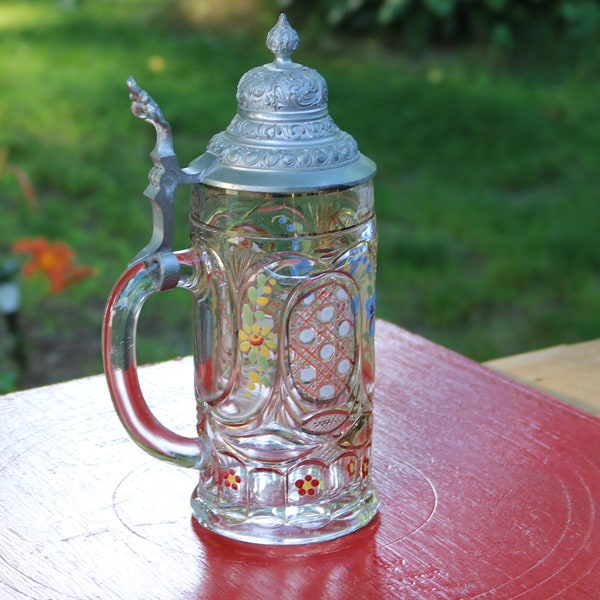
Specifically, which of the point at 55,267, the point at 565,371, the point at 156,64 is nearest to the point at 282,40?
the point at 565,371

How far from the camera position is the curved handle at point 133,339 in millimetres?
986

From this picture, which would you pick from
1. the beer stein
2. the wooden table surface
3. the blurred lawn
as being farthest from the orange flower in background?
the beer stein

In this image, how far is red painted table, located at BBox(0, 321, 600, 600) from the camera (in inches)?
38.3

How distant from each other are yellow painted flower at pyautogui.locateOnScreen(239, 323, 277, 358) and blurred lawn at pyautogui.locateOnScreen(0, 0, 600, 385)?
174 centimetres

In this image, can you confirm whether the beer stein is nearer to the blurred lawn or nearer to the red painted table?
the red painted table

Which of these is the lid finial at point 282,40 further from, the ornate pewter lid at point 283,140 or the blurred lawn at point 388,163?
the blurred lawn at point 388,163

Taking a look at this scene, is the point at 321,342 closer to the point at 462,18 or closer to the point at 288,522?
the point at 288,522

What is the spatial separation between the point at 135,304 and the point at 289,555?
0.26 metres

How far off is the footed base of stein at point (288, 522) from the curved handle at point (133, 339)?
79 mm

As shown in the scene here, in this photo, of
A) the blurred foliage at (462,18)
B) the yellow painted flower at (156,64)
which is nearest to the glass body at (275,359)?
the blurred foliage at (462,18)

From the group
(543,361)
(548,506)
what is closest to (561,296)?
(543,361)

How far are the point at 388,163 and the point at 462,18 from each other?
1094 mm

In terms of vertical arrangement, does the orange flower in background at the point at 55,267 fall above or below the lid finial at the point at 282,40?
below

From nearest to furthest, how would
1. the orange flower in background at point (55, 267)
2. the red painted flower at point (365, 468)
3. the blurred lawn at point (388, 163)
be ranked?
the red painted flower at point (365, 468), the orange flower in background at point (55, 267), the blurred lawn at point (388, 163)
